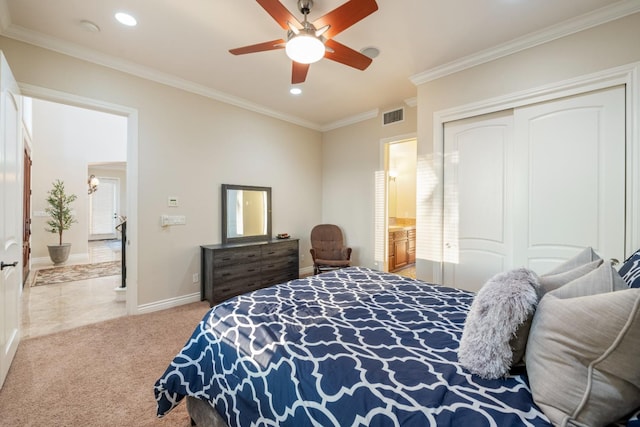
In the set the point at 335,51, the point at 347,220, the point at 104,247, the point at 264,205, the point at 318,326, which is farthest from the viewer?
the point at 104,247

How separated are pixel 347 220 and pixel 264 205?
1.51m

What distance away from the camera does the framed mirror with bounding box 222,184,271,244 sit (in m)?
4.00

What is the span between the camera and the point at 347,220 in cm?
502

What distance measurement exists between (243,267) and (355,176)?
243 cm

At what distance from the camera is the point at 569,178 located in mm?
2408

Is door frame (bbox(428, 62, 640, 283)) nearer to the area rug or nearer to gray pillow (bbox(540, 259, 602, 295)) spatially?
gray pillow (bbox(540, 259, 602, 295))

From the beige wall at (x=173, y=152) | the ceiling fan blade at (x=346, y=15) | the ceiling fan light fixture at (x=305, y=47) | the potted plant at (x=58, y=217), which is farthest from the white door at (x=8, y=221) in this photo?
the potted plant at (x=58, y=217)

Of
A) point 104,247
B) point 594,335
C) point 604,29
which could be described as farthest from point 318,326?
point 104,247

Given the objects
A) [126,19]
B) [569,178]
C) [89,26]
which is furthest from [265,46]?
[569,178]

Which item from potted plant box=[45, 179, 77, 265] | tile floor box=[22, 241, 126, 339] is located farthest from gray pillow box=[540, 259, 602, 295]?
potted plant box=[45, 179, 77, 265]

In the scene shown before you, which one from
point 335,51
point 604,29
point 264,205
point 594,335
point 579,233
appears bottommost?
point 594,335

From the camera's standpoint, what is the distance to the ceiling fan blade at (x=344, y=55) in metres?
2.15

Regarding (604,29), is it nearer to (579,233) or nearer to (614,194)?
(614,194)

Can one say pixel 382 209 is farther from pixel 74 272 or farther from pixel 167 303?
pixel 74 272
